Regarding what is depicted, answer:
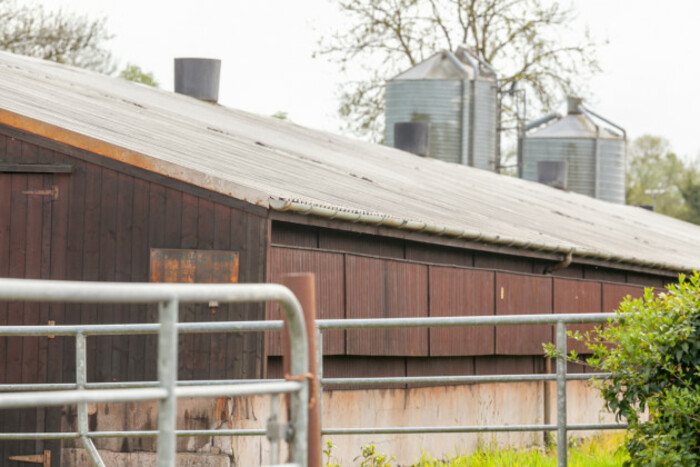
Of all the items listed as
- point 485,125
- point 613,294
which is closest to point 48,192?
point 613,294

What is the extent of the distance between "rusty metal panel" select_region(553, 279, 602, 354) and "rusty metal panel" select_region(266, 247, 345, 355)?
4597 mm

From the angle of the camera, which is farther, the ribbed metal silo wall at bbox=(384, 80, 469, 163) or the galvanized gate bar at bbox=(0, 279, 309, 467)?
the ribbed metal silo wall at bbox=(384, 80, 469, 163)

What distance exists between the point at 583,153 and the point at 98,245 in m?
26.1

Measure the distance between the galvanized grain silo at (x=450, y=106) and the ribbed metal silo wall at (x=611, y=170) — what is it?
19.3 ft

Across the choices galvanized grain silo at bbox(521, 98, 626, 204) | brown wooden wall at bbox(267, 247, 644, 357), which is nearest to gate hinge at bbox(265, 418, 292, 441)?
brown wooden wall at bbox(267, 247, 644, 357)

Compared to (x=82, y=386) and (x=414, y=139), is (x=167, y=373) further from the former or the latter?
(x=414, y=139)

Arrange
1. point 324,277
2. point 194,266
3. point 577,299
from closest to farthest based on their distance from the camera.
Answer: point 194,266, point 324,277, point 577,299

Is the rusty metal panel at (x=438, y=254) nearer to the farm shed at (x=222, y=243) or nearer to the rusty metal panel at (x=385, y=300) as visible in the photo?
the farm shed at (x=222, y=243)

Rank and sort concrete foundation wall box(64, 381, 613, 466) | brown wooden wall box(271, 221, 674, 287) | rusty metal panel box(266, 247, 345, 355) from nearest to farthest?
concrete foundation wall box(64, 381, 613, 466) < rusty metal panel box(266, 247, 345, 355) < brown wooden wall box(271, 221, 674, 287)

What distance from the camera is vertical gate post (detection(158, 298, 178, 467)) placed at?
11.4 ft

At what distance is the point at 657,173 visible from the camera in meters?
65.1

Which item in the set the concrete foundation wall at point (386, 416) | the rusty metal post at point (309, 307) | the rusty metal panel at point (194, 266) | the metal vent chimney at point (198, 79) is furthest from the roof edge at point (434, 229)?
the metal vent chimney at point (198, 79)

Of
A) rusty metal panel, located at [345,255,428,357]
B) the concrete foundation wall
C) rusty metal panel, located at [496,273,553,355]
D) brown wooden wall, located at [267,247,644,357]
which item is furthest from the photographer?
rusty metal panel, located at [496,273,553,355]

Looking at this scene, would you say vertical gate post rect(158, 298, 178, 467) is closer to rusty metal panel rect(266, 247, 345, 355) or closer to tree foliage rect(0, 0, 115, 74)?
rusty metal panel rect(266, 247, 345, 355)
